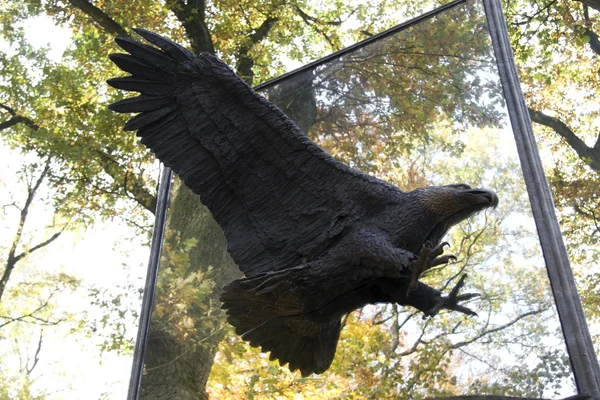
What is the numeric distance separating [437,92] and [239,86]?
35.7 inches

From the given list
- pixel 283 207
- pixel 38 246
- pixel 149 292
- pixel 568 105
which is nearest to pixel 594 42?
pixel 568 105

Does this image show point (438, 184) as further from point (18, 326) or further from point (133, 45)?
point (18, 326)

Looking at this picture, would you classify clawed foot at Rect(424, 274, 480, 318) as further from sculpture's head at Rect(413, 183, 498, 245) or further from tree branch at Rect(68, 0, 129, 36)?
tree branch at Rect(68, 0, 129, 36)

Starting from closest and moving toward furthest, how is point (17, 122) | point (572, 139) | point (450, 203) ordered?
point (450, 203) → point (572, 139) → point (17, 122)

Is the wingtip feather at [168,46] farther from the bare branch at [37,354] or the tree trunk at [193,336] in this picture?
the bare branch at [37,354]

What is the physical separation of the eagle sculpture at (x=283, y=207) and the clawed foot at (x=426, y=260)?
3 centimetres

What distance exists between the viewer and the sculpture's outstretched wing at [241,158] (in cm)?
272

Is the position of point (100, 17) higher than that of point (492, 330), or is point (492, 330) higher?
point (100, 17)

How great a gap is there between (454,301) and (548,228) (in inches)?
16.9

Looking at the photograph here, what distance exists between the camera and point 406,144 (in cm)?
304

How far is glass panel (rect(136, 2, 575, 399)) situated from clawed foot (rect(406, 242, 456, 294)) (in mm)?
214

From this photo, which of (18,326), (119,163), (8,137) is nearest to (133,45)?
(119,163)

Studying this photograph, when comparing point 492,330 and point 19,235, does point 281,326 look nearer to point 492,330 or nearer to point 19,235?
point 492,330

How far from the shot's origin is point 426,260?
2.35 m
